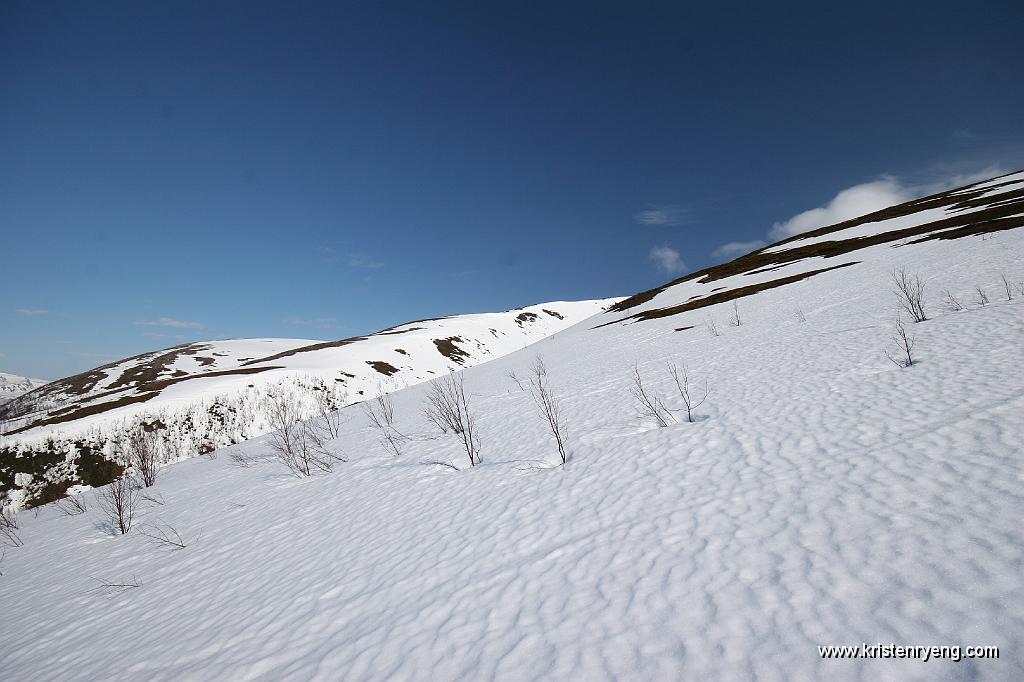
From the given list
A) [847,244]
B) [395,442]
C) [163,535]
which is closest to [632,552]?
[395,442]

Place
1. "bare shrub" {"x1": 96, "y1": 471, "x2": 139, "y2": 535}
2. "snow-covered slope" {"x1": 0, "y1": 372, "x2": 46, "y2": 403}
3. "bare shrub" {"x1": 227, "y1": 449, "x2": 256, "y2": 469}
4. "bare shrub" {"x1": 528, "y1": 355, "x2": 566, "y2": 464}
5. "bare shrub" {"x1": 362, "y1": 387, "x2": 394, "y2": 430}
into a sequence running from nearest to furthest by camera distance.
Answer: "bare shrub" {"x1": 528, "y1": 355, "x2": 566, "y2": 464} < "bare shrub" {"x1": 96, "y1": 471, "x2": 139, "y2": 535} < "bare shrub" {"x1": 227, "y1": 449, "x2": 256, "y2": 469} < "bare shrub" {"x1": 362, "y1": 387, "x2": 394, "y2": 430} < "snow-covered slope" {"x1": 0, "y1": 372, "x2": 46, "y2": 403}

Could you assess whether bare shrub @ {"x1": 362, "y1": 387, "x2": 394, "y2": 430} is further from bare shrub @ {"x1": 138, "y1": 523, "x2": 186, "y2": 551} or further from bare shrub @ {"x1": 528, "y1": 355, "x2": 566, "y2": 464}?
bare shrub @ {"x1": 138, "y1": 523, "x2": 186, "y2": 551}

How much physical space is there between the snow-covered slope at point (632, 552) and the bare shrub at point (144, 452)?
6392 millimetres

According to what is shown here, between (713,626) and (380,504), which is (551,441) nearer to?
(380,504)

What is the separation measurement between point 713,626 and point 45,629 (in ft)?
34.6

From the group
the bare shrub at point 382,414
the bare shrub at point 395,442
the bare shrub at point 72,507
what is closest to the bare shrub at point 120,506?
the bare shrub at point 72,507

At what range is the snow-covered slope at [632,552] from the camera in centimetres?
313

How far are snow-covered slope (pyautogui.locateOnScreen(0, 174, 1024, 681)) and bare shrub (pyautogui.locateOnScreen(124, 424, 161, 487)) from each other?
6.39 metres

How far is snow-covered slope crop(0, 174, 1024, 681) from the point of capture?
10.3ft

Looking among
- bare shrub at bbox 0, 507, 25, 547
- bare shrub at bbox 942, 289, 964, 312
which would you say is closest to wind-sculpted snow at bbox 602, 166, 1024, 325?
bare shrub at bbox 942, 289, 964, 312

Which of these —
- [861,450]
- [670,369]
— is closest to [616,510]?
[861,450]

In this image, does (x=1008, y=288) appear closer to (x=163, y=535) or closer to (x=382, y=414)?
(x=163, y=535)

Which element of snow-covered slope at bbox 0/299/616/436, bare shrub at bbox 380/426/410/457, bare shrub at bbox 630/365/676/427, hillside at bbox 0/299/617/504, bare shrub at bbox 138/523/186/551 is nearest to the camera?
bare shrub at bbox 630/365/676/427

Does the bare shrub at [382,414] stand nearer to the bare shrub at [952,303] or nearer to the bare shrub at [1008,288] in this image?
the bare shrub at [952,303]
